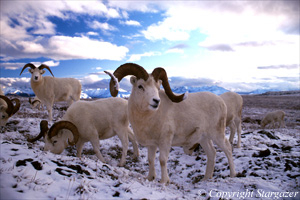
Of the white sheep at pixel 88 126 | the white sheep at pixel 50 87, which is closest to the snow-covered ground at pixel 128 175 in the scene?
the white sheep at pixel 88 126

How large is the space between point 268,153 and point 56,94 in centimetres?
1413

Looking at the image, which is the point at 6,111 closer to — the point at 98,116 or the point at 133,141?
the point at 98,116

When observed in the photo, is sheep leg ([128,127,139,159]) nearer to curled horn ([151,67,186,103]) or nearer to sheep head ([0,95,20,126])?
curled horn ([151,67,186,103])

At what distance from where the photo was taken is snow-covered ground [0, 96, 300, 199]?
11.7ft

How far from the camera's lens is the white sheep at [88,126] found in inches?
293

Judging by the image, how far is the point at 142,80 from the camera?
5.68 m

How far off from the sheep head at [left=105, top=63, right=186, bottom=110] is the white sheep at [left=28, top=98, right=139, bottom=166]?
299 centimetres

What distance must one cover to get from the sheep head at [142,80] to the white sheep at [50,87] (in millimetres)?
9127

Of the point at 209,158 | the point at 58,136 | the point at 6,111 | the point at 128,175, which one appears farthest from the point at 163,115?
the point at 6,111

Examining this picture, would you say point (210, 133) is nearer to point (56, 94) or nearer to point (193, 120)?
point (193, 120)

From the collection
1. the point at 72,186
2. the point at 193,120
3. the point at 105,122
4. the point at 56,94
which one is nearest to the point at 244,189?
the point at 193,120

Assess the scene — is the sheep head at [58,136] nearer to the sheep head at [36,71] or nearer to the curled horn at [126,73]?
the curled horn at [126,73]

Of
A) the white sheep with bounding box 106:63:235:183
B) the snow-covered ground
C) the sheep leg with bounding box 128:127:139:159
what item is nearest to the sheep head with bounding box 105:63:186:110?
the white sheep with bounding box 106:63:235:183

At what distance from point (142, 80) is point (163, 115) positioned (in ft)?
4.36
